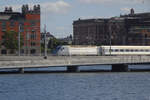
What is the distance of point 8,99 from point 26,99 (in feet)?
6.53

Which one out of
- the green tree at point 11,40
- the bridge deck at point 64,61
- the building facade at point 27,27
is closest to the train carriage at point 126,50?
the bridge deck at point 64,61

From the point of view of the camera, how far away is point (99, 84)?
85.2 meters

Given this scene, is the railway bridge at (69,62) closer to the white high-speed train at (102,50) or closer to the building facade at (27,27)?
the white high-speed train at (102,50)

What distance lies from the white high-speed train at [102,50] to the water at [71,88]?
38.7 meters

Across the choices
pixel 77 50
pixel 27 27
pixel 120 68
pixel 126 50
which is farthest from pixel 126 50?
pixel 27 27

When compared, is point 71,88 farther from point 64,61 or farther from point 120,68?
point 120,68

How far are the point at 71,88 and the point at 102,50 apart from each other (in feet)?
214

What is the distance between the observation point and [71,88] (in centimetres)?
7825

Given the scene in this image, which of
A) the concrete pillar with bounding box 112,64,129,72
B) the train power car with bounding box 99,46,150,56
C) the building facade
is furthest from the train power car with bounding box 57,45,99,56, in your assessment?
the building facade

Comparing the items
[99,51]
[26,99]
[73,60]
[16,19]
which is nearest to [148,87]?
[26,99]

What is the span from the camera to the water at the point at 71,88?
67.6 metres

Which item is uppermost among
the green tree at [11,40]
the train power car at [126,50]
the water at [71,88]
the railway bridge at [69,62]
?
the green tree at [11,40]

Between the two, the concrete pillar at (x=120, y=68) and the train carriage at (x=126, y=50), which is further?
the train carriage at (x=126, y=50)

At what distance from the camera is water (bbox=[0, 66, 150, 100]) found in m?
67.6
